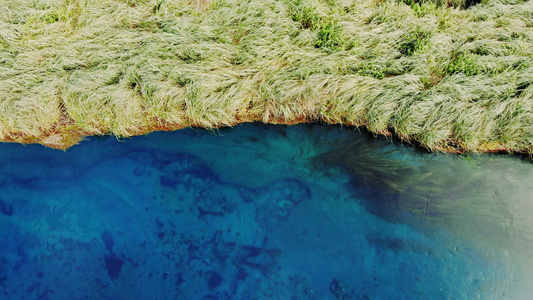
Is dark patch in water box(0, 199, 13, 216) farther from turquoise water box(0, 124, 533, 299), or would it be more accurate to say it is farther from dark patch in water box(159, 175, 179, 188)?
dark patch in water box(159, 175, 179, 188)

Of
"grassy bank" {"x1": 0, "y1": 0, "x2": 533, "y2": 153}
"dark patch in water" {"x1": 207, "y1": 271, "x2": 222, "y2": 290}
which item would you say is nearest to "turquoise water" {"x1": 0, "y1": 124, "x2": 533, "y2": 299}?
"dark patch in water" {"x1": 207, "y1": 271, "x2": 222, "y2": 290}

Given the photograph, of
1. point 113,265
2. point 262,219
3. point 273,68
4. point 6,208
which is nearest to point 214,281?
point 262,219

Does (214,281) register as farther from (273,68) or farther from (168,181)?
(273,68)

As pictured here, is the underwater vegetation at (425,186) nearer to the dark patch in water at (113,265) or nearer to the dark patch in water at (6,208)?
the dark patch in water at (113,265)

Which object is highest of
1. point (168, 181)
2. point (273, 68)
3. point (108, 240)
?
point (273, 68)


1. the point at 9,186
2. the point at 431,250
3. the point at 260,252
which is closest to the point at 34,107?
the point at 9,186

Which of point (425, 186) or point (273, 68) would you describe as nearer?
point (425, 186)

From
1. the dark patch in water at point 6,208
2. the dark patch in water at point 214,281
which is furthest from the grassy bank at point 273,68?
the dark patch in water at point 214,281
